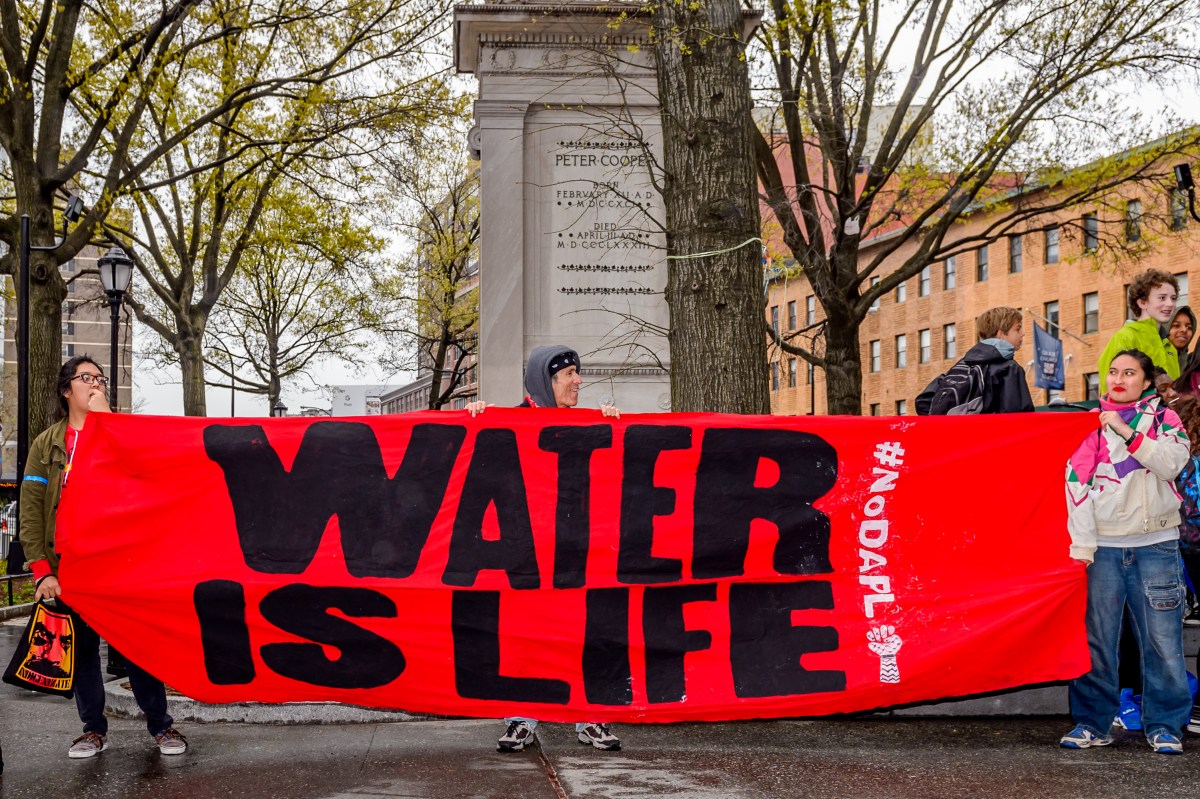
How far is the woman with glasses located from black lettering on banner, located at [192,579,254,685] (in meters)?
0.38

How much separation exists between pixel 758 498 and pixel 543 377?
131 centimetres

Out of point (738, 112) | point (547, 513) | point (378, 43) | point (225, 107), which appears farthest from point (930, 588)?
point (378, 43)

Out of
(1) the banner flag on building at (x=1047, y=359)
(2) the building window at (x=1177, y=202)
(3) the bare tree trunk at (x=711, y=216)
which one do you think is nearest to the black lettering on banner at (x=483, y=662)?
(3) the bare tree trunk at (x=711, y=216)

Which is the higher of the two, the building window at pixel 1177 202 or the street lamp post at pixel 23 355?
the building window at pixel 1177 202

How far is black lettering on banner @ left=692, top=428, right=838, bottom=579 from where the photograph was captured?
6.13m

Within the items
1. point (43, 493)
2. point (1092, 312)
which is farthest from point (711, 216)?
point (1092, 312)

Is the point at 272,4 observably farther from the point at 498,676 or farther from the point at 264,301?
the point at 264,301

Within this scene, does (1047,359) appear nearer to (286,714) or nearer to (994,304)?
(286,714)

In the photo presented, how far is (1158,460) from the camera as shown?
5695mm

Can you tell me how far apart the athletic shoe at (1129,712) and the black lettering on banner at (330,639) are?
3.89 metres

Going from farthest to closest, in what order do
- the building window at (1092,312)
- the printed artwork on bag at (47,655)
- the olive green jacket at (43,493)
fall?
the building window at (1092,312) → the olive green jacket at (43,493) → the printed artwork on bag at (47,655)

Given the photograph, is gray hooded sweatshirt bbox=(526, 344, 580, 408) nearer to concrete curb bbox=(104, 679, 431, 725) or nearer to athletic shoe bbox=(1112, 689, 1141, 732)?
concrete curb bbox=(104, 679, 431, 725)

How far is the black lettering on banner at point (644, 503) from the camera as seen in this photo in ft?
19.9

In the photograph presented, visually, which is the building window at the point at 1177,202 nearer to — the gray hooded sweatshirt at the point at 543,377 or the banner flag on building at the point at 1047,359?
the banner flag on building at the point at 1047,359
